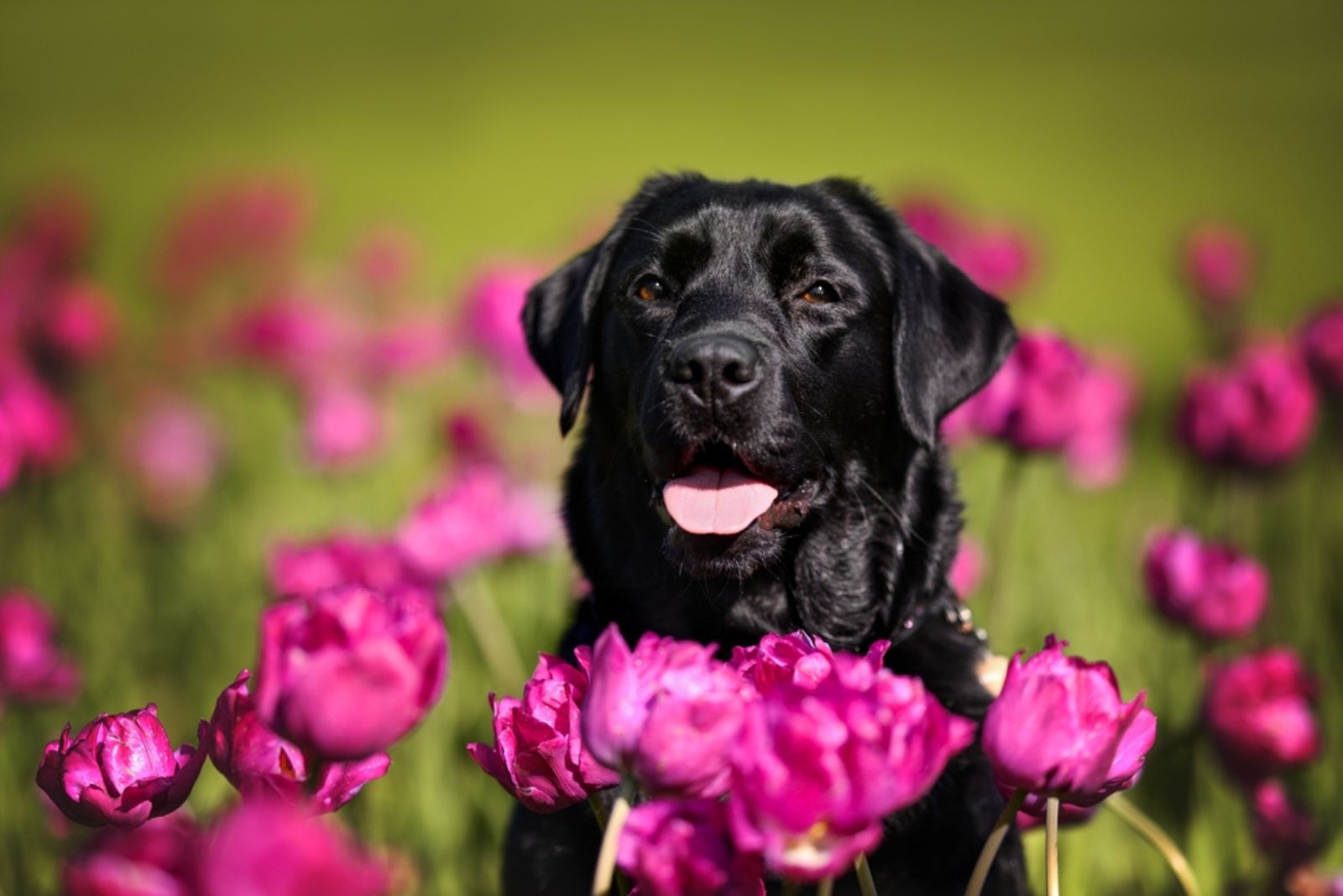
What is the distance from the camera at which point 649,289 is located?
2.90 m

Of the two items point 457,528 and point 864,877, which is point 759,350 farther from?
point 864,877

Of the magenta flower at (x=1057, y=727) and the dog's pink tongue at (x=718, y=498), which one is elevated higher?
the magenta flower at (x=1057, y=727)

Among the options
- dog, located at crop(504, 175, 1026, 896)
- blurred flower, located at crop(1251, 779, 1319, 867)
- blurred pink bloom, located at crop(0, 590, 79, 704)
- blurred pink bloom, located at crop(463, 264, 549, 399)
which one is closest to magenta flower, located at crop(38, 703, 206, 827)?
dog, located at crop(504, 175, 1026, 896)

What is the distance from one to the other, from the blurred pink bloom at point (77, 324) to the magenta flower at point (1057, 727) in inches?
150

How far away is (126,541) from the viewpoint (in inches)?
192

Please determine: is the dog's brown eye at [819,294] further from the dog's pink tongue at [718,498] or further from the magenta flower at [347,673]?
the magenta flower at [347,673]

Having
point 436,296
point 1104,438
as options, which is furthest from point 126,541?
point 1104,438

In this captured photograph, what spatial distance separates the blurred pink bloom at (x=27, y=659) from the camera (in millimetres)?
2785

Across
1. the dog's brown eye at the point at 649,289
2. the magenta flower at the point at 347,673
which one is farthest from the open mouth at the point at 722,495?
the magenta flower at the point at 347,673

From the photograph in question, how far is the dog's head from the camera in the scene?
8.02 ft

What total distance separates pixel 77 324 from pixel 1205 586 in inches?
138

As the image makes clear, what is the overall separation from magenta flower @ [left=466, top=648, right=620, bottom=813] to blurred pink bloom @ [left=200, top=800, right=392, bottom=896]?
513 mm

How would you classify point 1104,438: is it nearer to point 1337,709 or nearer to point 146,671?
point 1337,709

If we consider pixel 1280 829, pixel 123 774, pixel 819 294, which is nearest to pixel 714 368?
pixel 819 294
